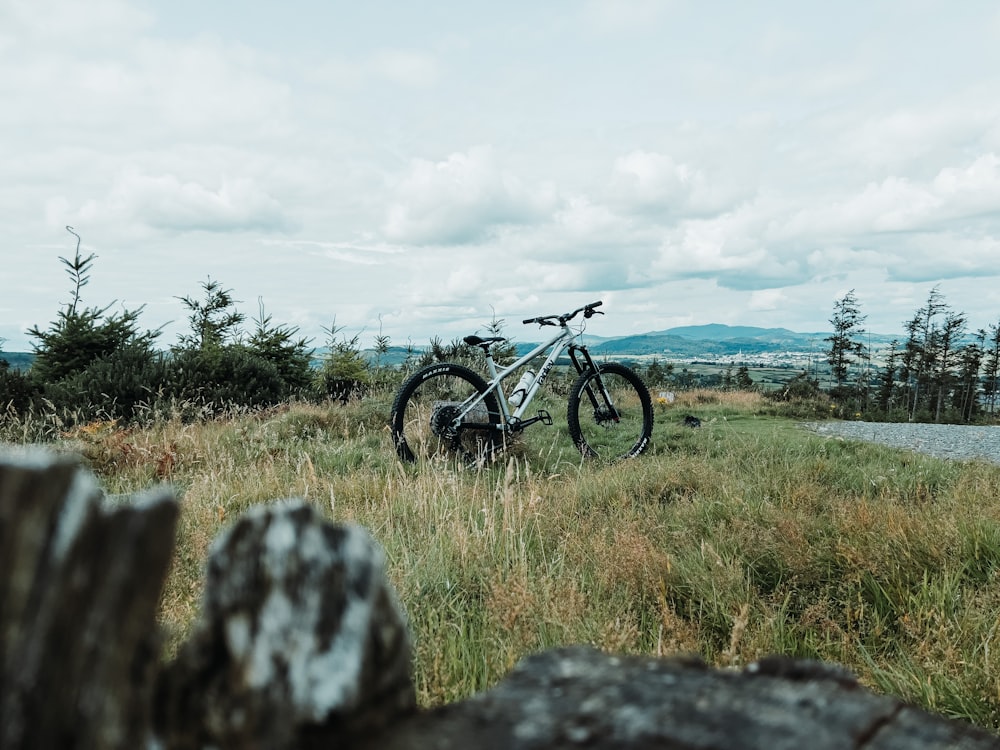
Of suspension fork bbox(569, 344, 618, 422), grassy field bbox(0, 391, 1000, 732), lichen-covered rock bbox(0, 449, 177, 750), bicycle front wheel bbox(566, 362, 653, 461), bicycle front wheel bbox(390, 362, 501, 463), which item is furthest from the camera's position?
suspension fork bbox(569, 344, 618, 422)

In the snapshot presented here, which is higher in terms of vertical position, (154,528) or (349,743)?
(154,528)

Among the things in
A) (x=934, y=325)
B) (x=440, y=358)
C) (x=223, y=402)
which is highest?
(x=934, y=325)

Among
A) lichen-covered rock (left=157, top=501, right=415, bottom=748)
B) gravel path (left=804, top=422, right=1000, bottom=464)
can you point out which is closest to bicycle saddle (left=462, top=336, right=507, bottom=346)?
gravel path (left=804, top=422, right=1000, bottom=464)

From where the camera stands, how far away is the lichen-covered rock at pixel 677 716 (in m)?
0.80

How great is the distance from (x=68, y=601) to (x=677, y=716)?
2.48 feet

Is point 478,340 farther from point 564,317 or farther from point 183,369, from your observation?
point 183,369

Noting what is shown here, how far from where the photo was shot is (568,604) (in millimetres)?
2549

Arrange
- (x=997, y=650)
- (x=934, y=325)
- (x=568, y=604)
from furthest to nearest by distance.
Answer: (x=934, y=325) < (x=568, y=604) < (x=997, y=650)

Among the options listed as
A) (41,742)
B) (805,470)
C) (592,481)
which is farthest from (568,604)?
(805,470)

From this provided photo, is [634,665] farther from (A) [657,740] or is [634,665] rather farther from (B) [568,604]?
(B) [568,604]

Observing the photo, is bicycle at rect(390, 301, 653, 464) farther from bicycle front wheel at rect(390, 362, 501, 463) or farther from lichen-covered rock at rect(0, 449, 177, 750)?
lichen-covered rock at rect(0, 449, 177, 750)

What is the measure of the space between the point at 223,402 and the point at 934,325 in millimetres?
48109

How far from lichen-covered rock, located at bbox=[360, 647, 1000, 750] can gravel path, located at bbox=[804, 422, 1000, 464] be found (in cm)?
819

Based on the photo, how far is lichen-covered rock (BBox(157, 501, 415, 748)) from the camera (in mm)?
770
